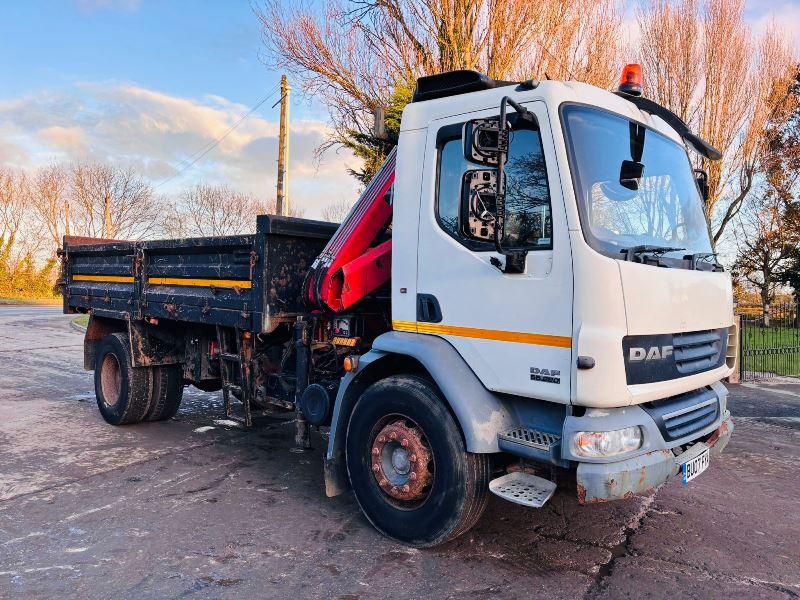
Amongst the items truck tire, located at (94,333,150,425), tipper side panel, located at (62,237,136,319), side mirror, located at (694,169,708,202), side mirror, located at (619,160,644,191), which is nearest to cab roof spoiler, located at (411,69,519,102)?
side mirror, located at (619,160,644,191)

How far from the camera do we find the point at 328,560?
362 cm

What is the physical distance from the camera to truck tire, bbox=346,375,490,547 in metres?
3.51

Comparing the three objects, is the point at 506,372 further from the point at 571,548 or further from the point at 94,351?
the point at 94,351

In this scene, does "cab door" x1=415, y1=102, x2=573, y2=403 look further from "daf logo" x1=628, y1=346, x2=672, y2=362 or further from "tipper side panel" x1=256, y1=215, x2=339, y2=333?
"tipper side panel" x1=256, y1=215, x2=339, y2=333

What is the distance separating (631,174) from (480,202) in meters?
0.92

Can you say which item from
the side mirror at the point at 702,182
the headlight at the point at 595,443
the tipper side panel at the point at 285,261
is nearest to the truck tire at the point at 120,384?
the tipper side panel at the point at 285,261

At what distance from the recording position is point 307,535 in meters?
3.97

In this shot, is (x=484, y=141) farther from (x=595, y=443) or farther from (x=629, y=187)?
(x=595, y=443)

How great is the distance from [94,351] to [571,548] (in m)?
5.75

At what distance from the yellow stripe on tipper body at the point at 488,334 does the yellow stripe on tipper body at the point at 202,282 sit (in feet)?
5.03

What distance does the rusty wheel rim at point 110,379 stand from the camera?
6828 mm

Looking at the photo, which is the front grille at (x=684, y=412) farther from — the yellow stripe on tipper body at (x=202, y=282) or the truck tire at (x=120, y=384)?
the truck tire at (x=120, y=384)

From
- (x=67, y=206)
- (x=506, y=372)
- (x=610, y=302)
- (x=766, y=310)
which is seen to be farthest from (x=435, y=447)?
(x=67, y=206)

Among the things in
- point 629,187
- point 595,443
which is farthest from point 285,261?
point 595,443
